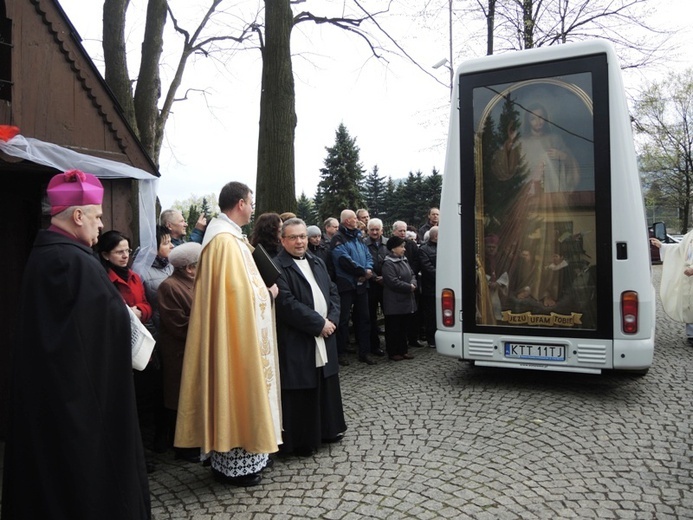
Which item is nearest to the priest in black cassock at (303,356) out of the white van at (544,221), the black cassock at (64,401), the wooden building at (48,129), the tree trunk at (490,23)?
the wooden building at (48,129)

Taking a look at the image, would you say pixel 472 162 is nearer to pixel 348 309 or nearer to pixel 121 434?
pixel 348 309

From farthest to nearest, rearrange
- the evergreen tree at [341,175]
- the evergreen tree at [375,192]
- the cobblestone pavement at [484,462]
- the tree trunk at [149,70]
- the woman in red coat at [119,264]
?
the evergreen tree at [375,192], the evergreen tree at [341,175], the tree trunk at [149,70], the woman in red coat at [119,264], the cobblestone pavement at [484,462]

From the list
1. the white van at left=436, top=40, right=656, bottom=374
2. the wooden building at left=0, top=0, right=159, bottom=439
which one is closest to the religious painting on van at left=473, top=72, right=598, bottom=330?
the white van at left=436, top=40, right=656, bottom=374

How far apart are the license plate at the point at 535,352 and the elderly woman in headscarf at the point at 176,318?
3.20 m

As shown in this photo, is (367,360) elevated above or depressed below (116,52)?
below

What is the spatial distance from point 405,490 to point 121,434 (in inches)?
74.0

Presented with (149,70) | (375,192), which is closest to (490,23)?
(149,70)

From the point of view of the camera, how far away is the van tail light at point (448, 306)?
6.14 meters

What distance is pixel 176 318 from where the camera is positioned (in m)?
4.48

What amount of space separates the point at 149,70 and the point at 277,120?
4.91 metres

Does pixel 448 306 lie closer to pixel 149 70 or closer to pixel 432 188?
pixel 149 70

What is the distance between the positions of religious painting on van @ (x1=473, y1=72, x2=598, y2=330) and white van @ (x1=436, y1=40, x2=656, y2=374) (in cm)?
1

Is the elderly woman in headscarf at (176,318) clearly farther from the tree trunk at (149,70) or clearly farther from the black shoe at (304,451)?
the tree trunk at (149,70)

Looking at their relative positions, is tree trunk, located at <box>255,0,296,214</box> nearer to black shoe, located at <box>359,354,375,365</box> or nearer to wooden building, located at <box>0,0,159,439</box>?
black shoe, located at <box>359,354,375,365</box>
